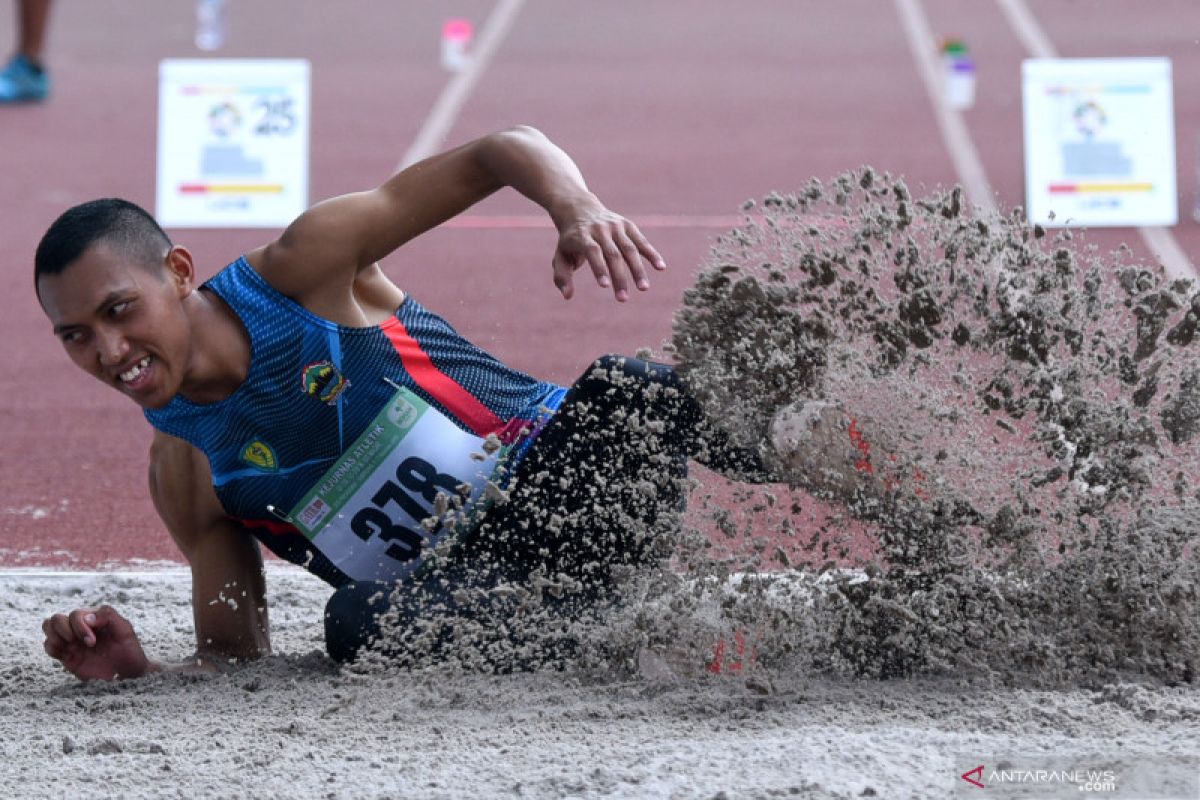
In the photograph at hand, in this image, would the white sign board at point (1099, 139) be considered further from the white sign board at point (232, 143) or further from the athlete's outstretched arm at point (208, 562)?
the athlete's outstretched arm at point (208, 562)

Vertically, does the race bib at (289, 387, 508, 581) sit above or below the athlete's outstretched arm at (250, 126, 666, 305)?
below

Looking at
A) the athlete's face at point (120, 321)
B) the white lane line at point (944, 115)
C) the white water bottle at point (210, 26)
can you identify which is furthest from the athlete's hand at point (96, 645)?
the white water bottle at point (210, 26)

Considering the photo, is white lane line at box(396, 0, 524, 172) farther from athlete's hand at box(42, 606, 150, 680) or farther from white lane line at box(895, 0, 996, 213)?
athlete's hand at box(42, 606, 150, 680)

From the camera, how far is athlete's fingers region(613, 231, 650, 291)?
2.19m

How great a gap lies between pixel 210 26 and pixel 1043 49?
4.84 m

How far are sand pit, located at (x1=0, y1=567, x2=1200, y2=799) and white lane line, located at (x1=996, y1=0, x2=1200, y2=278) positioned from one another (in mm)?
3510

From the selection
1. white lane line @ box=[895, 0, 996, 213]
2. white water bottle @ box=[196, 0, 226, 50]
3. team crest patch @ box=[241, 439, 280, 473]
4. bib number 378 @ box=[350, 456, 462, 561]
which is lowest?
bib number 378 @ box=[350, 456, 462, 561]

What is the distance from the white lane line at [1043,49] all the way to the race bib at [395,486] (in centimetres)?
345

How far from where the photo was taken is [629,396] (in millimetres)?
2512

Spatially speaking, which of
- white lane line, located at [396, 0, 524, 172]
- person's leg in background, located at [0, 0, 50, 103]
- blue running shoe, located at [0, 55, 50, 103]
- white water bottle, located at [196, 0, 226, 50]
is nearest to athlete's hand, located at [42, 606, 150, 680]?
white lane line, located at [396, 0, 524, 172]

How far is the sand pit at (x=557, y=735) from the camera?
194 cm

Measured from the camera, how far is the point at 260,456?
2.55 meters

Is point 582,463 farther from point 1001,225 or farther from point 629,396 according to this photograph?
point 1001,225

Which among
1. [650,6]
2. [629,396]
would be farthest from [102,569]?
[650,6]
